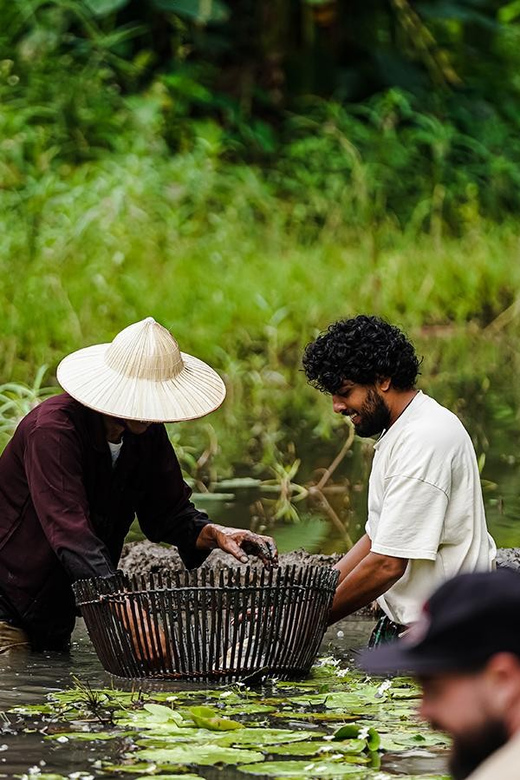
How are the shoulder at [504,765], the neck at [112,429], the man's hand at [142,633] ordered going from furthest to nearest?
the neck at [112,429] → the man's hand at [142,633] → the shoulder at [504,765]

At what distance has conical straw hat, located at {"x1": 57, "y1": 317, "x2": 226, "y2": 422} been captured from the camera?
495cm

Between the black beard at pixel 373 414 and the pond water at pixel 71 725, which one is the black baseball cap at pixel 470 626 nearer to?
the pond water at pixel 71 725

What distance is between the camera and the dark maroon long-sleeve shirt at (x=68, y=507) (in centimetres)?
489

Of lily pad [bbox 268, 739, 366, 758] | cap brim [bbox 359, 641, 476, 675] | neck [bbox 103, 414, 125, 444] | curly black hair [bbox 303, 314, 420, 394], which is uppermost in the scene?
cap brim [bbox 359, 641, 476, 675]

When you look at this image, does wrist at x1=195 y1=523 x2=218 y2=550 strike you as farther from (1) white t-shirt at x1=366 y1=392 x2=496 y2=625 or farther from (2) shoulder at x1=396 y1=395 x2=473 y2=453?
(2) shoulder at x1=396 y1=395 x2=473 y2=453

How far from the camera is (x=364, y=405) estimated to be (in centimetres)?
488

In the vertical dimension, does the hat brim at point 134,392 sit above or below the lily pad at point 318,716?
above

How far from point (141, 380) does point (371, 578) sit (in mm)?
1008

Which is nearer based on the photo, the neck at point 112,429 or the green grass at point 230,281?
the neck at point 112,429

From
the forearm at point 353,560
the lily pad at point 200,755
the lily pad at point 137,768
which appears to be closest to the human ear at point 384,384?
the forearm at point 353,560

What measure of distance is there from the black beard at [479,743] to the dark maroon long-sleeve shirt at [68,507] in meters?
2.79

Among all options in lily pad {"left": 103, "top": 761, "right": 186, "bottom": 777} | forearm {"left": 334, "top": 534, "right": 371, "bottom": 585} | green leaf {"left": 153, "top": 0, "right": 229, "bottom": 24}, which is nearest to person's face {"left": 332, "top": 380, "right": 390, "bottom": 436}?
forearm {"left": 334, "top": 534, "right": 371, "bottom": 585}

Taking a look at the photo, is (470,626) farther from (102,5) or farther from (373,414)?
(102,5)

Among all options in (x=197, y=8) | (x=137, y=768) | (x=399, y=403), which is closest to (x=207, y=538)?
(x=399, y=403)
